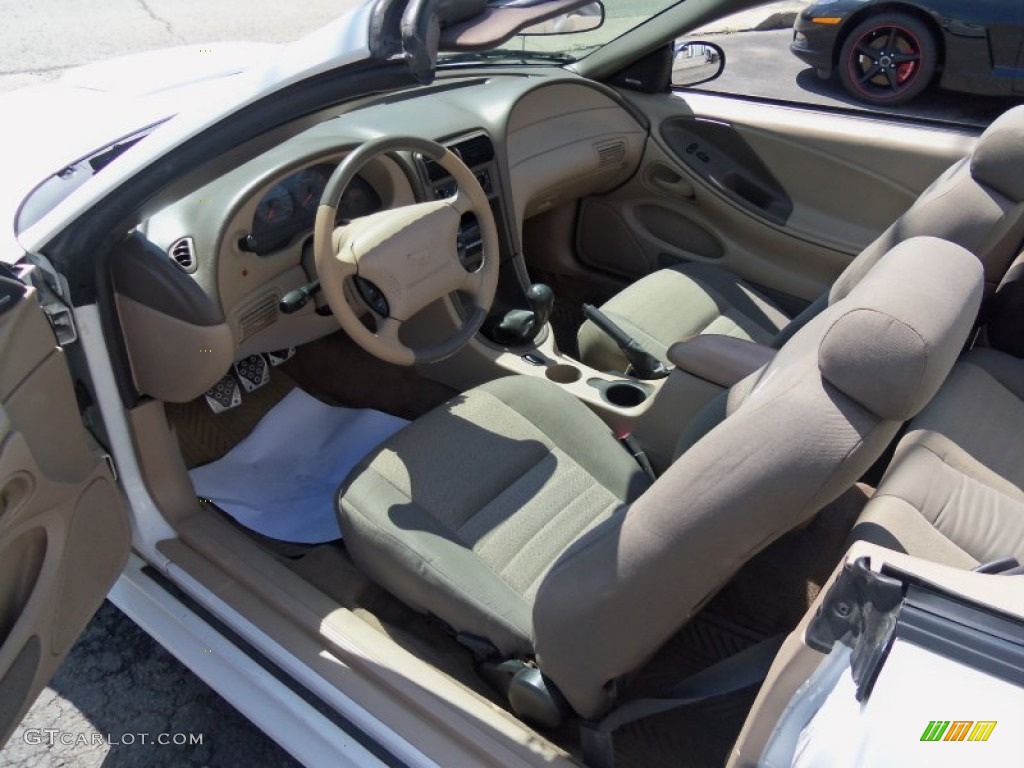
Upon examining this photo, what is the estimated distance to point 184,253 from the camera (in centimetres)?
192

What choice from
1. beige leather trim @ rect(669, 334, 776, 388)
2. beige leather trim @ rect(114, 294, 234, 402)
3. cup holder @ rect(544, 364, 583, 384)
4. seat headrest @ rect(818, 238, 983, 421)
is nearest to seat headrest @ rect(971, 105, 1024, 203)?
beige leather trim @ rect(669, 334, 776, 388)

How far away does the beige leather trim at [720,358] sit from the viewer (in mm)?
2092

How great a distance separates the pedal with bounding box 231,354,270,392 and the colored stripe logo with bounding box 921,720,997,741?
2.09 m

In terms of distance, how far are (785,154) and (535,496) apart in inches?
67.9

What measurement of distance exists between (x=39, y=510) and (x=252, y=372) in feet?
3.59

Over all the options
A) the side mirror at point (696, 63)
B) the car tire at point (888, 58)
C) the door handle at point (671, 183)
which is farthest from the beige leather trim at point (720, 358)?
the car tire at point (888, 58)

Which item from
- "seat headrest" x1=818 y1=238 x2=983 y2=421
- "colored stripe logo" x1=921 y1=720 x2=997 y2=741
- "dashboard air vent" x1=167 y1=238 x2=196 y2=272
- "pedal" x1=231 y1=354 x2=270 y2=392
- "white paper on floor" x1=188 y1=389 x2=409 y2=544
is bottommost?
"white paper on floor" x1=188 y1=389 x2=409 y2=544

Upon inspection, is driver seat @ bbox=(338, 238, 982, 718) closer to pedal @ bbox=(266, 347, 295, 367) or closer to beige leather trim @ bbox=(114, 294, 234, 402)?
beige leather trim @ bbox=(114, 294, 234, 402)

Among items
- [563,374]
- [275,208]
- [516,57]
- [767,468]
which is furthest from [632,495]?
[516,57]

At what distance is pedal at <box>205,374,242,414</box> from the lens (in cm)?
245

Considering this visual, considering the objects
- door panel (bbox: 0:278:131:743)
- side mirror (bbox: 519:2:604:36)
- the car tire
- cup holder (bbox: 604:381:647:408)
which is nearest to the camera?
door panel (bbox: 0:278:131:743)

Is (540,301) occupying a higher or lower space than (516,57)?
lower

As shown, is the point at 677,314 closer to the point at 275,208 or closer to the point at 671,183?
the point at 671,183

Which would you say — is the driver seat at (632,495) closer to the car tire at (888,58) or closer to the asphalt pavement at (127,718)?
the asphalt pavement at (127,718)
